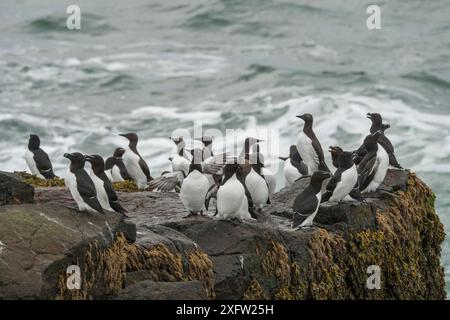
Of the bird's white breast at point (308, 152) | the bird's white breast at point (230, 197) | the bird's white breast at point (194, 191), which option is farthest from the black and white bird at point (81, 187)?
the bird's white breast at point (308, 152)

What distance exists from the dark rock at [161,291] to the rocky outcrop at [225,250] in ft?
0.03

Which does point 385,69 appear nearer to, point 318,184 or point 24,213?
point 318,184

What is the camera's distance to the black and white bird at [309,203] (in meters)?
13.0

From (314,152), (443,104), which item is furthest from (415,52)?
(314,152)

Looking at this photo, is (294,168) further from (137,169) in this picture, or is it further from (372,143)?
(137,169)

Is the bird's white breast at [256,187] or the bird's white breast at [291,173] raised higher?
the bird's white breast at [256,187]

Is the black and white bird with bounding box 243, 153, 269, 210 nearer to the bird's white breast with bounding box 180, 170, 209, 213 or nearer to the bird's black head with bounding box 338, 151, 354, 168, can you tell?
the bird's white breast with bounding box 180, 170, 209, 213

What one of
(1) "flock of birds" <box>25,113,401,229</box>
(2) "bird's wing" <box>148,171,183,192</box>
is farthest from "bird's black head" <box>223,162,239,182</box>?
(2) "bird's wing" <box>148,171,183,192</box>

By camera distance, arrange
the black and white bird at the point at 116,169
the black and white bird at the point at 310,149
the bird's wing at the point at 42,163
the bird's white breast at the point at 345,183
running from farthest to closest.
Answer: the black and white bird at the point at 116,169 < the bird's wing at the point at 42,163 < the black and white bird at the point at 310,149 < the bird's white breast at the point at 345,183

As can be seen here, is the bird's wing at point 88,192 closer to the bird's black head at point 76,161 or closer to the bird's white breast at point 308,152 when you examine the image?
the bird's black head at point 76,161

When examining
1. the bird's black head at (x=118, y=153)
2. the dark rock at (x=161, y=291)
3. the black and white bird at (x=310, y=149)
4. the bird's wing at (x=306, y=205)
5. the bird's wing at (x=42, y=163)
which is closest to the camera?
the dark rock at (x=161, y=291)

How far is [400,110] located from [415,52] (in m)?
5.93

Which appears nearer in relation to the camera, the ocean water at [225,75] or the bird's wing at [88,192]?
the bird's wing at [88,192]

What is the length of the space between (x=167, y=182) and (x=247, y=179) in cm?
233
